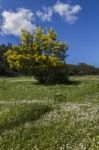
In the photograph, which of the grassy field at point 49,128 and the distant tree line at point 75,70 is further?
the distant tree line at point 75,70

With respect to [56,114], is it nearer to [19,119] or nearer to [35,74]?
[19,119]

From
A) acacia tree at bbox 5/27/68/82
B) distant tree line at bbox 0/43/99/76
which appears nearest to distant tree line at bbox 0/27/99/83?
acacia tree at bbox 5/27/68/82

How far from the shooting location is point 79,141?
1941 cm

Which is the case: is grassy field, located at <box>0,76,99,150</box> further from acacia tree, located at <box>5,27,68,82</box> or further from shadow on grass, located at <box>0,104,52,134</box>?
acacia tree, located at <box>5,27,68,82</box>

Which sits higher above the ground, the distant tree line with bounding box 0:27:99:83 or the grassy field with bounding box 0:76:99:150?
the distant tree line with bounding box 0:27:99:83

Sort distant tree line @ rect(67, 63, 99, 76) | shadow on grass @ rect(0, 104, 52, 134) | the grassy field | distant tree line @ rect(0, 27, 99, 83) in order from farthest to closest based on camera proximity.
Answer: distant tree line @ rect(67, 63, 99, 76) → distant tree line @ rect(0, 27, 99, 83) → shadow on grass @ rect(0, 104, 52, 134) → the grassy field

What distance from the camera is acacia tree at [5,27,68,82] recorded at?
62344 millimetres

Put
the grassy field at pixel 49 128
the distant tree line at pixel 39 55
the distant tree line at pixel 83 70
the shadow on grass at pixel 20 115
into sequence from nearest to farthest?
the grassy field at pixel 49 128
the shadow on grass at pixel 20 115
the distant tree line at pixel 39 55
the distant tree line at pixel 83 70

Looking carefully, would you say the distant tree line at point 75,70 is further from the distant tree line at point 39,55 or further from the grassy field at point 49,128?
the grassy field at point 49,128

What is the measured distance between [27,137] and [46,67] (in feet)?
134

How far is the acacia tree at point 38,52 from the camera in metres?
62.3

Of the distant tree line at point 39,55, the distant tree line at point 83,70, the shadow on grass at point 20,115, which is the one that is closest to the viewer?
the shadow on grass at point 20,115

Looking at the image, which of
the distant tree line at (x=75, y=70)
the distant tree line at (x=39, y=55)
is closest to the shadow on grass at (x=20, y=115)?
the distant tree line at (x=39, y=55)

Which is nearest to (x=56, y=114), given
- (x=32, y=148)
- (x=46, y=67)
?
(x=32, y=148)
